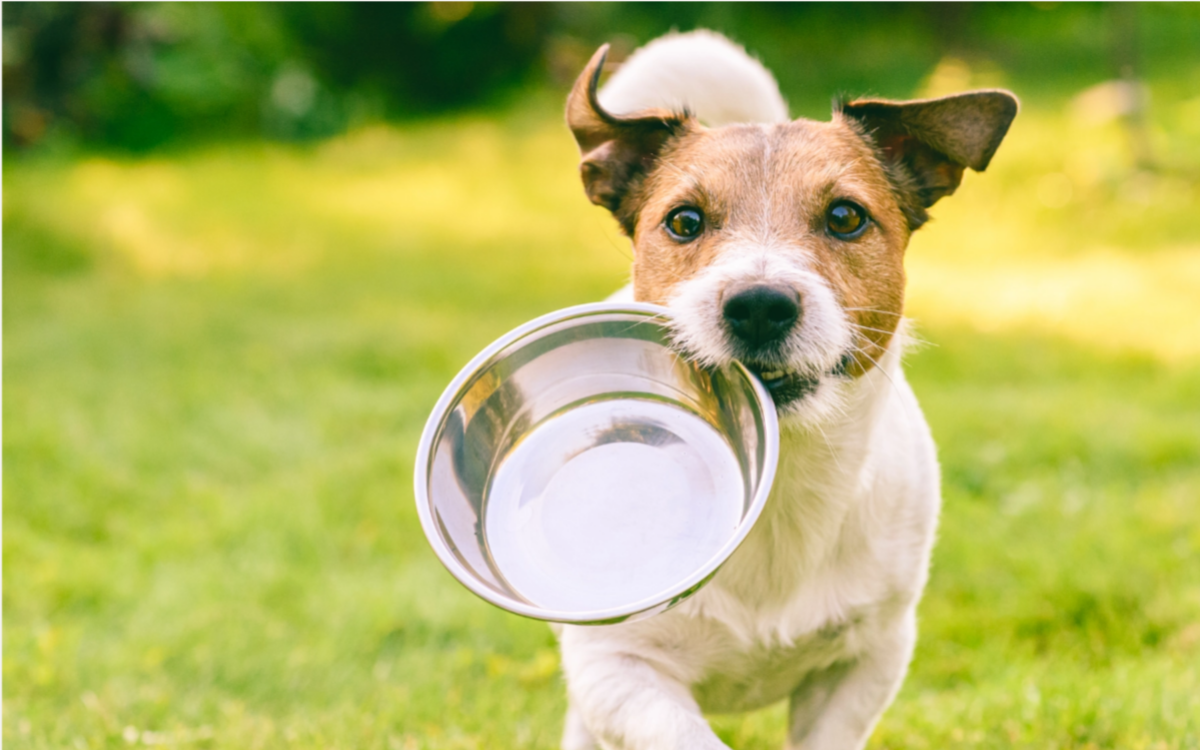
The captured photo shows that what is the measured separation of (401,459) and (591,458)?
3262mm

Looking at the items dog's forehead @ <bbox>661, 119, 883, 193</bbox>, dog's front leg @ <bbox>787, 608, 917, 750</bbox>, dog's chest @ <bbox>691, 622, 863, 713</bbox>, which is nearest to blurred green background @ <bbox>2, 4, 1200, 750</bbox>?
dog's front leg @ <bbox>787, 608, 917, 750</bbox>

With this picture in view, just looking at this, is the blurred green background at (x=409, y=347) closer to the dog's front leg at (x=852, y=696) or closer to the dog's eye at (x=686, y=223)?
the dog's front leg at (x=852, y=696)

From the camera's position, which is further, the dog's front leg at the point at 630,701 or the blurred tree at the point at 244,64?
the blurred tree at the point at 244,64

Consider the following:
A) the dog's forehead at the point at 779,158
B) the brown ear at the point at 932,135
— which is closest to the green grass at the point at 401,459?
the brown ear at the point at 932,135

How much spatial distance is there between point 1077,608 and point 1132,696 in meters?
0.85

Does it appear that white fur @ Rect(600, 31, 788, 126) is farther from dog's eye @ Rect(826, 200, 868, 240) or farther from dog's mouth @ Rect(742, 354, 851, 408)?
dog's mouth @ Rect(742, 354, 851, 408)

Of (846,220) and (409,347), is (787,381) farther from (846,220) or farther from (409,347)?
(409,347)

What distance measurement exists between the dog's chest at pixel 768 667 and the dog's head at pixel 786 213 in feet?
2.05

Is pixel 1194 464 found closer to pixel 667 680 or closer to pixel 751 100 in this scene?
pixel 751 100

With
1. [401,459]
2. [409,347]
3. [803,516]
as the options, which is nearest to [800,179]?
[803,516]

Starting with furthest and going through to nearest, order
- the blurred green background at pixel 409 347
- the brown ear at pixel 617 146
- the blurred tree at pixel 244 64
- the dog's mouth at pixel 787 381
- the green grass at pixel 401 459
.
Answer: the blurred tree at pixel 244 64
the blurred green background at pixel 409 347
the green grass at pixel 401 459
the brown ear at pixel 617 146
the dog's mouth at pixel 787 381

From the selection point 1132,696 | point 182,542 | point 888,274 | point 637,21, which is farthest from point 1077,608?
point 637,21

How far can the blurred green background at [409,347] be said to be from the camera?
13.4 ft

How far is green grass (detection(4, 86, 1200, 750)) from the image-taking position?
3916 millimetres
